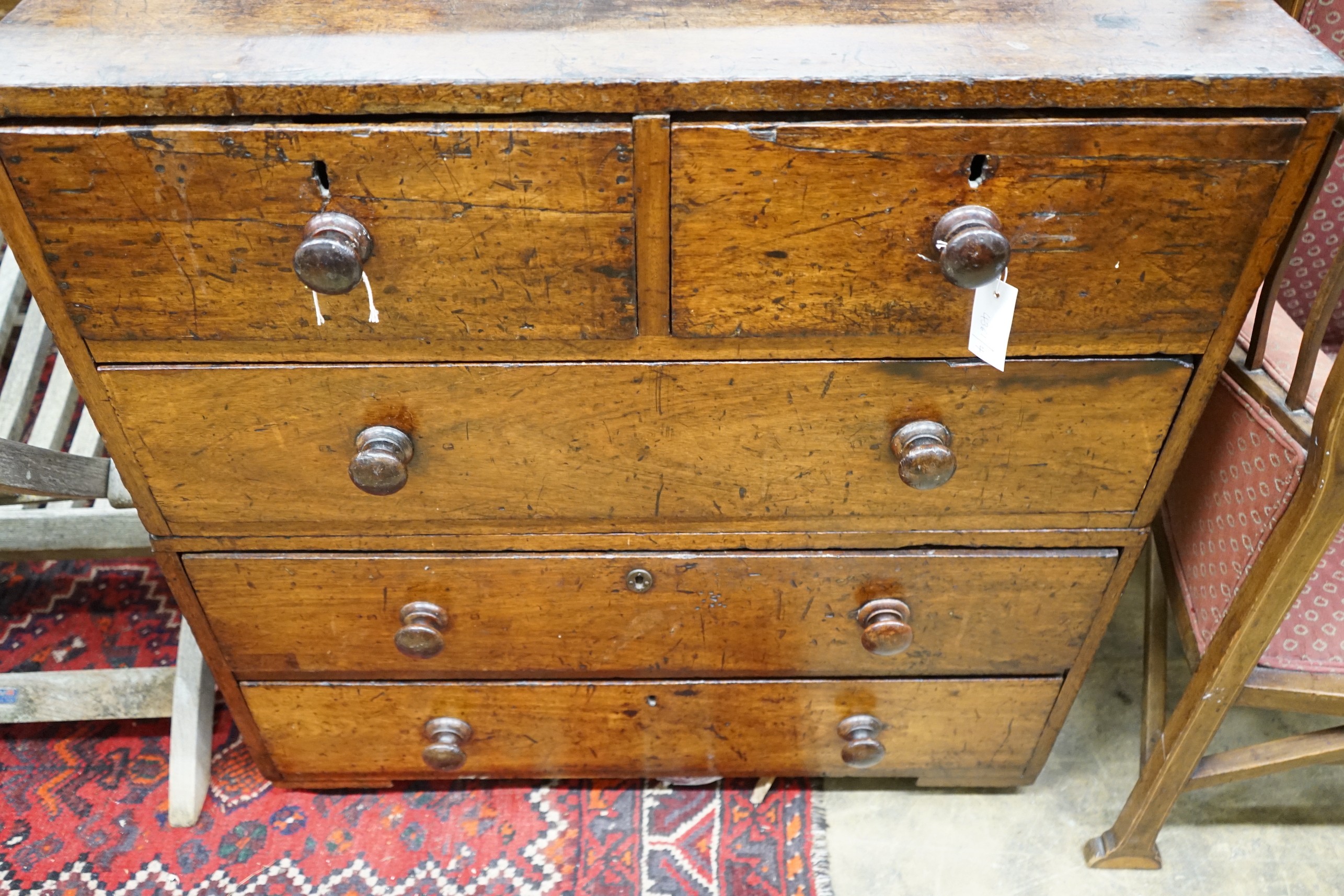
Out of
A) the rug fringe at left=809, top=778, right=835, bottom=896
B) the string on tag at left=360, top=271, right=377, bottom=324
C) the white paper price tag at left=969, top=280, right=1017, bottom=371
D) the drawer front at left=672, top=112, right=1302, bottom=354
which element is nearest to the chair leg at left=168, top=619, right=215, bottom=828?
the string on tag at left=360, top=271, right=377, bottom=324

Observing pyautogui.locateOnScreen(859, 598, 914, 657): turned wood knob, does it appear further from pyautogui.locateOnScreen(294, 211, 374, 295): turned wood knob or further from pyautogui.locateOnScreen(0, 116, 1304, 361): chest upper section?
pyautogui.locateOnScreen(294, 211, 374, 295): turned wood knob

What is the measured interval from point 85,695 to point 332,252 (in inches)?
43.2

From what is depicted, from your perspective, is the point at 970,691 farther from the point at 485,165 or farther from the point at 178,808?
the point at 178,808

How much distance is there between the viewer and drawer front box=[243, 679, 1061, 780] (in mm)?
1342

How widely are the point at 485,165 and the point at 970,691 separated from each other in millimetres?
946

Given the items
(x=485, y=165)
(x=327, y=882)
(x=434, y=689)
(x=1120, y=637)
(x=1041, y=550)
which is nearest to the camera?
(x=485, y=165)

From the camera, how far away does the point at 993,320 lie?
0.92m

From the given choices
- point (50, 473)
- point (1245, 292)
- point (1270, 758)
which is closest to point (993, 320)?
point (1245, 292)

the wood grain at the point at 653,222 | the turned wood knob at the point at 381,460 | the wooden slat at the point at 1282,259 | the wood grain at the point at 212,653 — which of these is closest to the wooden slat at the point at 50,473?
the wood grain at the point at 212,653

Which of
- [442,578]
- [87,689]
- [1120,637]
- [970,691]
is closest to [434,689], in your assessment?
[442,578]

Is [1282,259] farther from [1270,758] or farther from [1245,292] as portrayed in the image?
[1270,758]

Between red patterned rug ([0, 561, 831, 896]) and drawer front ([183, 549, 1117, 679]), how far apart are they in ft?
1.15

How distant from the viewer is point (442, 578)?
119cm

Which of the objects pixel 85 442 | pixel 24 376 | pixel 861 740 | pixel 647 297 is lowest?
pixel 861 740
